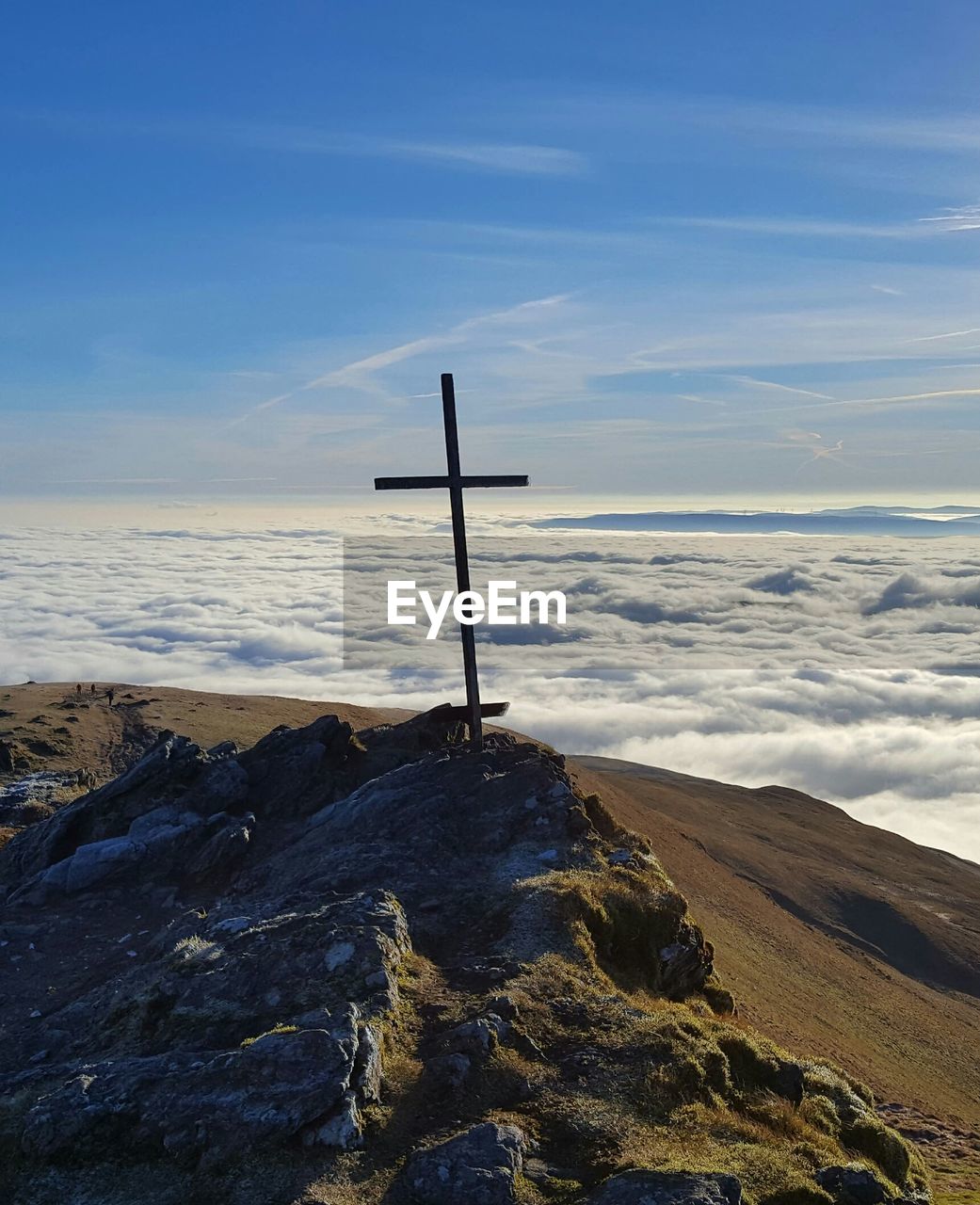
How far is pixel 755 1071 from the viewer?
10039 mm

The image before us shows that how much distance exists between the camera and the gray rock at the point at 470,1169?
724 cm

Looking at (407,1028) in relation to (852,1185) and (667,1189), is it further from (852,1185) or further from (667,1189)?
(852,1185)

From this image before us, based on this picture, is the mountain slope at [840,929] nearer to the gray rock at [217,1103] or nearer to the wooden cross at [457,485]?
the wooden cross at [457,485]

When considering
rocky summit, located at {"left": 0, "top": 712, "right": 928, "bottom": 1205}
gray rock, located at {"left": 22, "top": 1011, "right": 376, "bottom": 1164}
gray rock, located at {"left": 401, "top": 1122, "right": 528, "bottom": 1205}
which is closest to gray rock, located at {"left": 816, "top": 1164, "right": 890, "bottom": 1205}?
rocky summit, located at {"left": 0, "top": 712, "right": 928, "bottom": 1205}

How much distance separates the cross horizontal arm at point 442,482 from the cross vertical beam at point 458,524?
0.05m

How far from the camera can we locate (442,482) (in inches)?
643

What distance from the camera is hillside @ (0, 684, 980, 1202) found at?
9070 mm

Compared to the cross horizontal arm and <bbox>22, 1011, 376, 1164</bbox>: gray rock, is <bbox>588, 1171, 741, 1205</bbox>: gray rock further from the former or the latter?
the cross horizontal arm

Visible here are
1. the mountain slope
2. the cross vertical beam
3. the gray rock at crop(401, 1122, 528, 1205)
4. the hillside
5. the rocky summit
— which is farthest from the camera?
the mountain slope

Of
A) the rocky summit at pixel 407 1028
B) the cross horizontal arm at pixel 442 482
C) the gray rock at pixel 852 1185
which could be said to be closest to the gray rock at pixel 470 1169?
the rocky summit at pixel 407 1028

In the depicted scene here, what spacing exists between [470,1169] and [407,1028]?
2.28 meters

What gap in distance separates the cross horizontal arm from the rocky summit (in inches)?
184

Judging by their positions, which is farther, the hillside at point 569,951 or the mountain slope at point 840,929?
the mountain slope at point 840,929

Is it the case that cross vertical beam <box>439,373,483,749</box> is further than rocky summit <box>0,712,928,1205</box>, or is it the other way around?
cross vertical beam <box>439,373,483,749</box>
